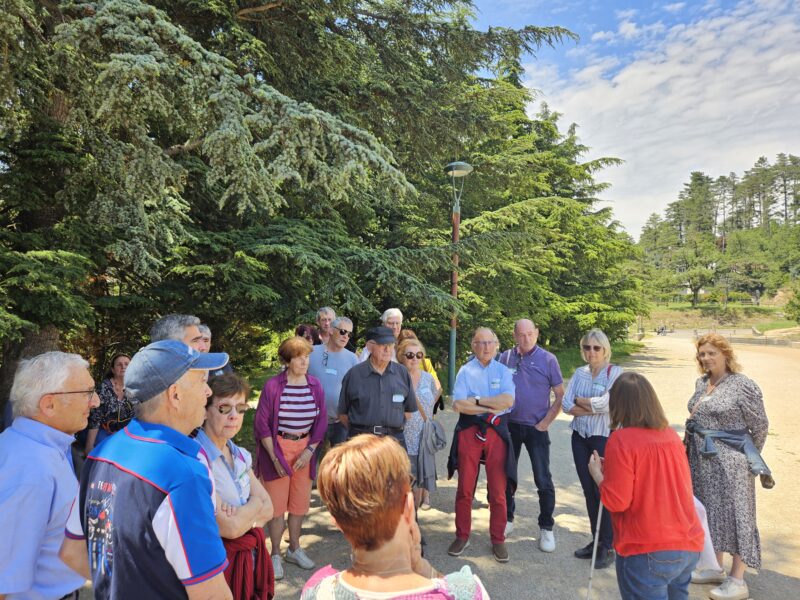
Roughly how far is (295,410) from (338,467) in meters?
2.73

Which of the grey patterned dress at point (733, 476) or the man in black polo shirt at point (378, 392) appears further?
the man in black polo shirt at point (378, 392)

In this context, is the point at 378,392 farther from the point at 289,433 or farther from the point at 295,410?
the point at 289,433

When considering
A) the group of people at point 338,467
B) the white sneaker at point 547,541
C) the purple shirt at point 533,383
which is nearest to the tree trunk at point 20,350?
the group of people at point 338,467

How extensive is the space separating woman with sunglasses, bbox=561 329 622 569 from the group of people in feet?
0.06

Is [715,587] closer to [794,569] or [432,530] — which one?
[794,569]

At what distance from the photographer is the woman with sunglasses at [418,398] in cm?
450

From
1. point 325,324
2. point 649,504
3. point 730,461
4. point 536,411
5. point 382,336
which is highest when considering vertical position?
point 325,324

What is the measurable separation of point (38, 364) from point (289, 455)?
2.16 m

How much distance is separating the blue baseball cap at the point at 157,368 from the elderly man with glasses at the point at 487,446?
277cm

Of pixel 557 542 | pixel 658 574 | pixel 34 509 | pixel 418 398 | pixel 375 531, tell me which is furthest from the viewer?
pixel 418 398

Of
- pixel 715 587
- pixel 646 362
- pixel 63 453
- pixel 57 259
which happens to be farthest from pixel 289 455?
pixel 646 362

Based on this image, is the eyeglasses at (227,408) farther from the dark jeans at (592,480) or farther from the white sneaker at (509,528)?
the white sneaker at (509,528)

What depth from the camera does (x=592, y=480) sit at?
4.10 metres

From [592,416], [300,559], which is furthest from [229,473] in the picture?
[592,416]
